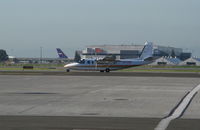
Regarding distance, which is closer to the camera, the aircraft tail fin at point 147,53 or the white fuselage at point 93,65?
the white fuselage at point 93,65

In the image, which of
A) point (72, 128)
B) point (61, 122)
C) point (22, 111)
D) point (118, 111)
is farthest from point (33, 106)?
point (72, 128)

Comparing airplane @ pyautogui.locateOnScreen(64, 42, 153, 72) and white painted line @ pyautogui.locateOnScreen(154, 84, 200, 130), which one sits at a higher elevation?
white painted line @ pyautogui.locateOnScreen(154, 84, 200, 130)

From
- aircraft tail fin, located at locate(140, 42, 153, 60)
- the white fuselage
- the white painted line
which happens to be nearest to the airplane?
the white fuselage

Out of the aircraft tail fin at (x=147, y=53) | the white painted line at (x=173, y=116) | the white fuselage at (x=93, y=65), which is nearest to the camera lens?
the white painted line at (x=173, y=116)

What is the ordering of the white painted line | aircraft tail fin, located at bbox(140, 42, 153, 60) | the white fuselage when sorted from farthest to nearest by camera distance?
1. aircraft tail fin, located at bbox(140, 42, 153, 60)
2. the white fuselage
3. the white painted line

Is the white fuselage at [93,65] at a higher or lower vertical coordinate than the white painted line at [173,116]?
lower

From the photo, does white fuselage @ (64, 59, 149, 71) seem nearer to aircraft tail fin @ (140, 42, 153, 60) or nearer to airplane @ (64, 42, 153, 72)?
airplane @ (64, 42, 153, 72)

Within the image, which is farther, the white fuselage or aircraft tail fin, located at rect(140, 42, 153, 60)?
aircraft tail fin, located at rect(140, 42, 153, 60)

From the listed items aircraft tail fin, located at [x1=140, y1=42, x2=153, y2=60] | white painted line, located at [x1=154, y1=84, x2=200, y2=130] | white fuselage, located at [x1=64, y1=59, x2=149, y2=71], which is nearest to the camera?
white painted line, located at [x1=154, y1=84, x2=200, y2=130]

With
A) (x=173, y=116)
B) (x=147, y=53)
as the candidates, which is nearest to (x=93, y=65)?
(x=147, y=53)

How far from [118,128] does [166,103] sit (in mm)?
7848

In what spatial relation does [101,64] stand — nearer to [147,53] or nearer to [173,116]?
[147,53]

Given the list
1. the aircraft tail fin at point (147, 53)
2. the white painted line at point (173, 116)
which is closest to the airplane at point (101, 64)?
the aircraft tail fin at point (147, 53)

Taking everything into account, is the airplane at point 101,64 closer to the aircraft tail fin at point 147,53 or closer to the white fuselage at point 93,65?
the white fuselage at point 93,65
